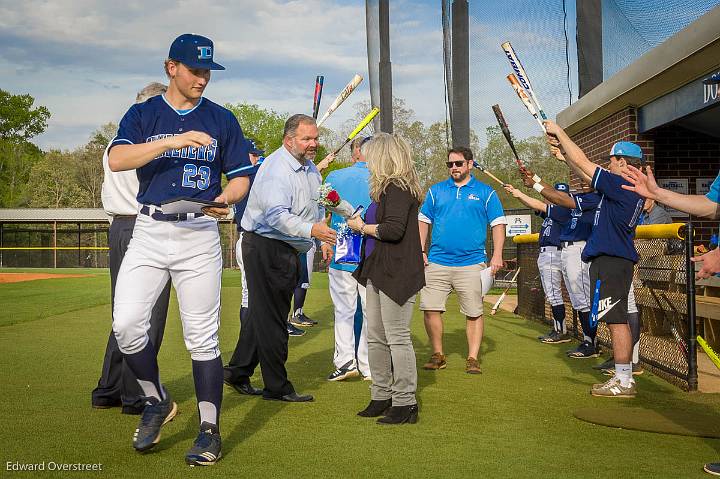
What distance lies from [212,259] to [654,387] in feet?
14.9

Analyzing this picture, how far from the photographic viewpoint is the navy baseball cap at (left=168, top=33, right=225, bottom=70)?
462 cm

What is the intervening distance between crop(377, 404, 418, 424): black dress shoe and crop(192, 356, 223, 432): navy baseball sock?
55.3 inches

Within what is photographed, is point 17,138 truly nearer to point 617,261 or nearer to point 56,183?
point 56,183

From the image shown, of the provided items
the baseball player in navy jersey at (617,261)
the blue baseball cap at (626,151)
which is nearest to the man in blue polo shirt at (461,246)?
the baseball player in navy jersey at (617,261)

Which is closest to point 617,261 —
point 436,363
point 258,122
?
point 436,363

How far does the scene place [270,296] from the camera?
6.47m

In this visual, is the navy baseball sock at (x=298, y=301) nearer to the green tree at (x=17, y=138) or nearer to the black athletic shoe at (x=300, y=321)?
the black athletic shoe at (x=300, y=321)

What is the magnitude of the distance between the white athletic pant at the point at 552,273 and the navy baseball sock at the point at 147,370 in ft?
23.2

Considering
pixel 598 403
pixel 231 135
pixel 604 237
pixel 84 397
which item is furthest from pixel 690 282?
pixel 84 397

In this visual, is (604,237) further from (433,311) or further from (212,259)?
(212,259)

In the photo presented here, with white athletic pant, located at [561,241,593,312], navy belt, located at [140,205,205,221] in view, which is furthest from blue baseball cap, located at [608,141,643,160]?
navy belt, located at [140,205,205,221]

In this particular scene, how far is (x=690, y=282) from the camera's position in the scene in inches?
271

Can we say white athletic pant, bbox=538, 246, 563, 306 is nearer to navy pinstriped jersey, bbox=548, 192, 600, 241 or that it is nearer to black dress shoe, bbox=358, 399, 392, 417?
navy pinstriped jersey, bbox=548, 192, 600, 241

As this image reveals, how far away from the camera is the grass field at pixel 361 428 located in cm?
451
